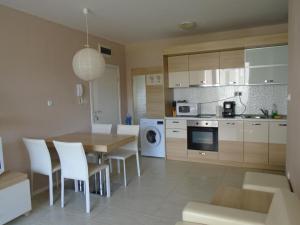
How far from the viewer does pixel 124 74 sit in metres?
5.71

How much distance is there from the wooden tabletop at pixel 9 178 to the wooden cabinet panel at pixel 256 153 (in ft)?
11.4

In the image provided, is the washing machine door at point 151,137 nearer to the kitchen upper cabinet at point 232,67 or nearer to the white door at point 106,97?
the white door at point 106,97

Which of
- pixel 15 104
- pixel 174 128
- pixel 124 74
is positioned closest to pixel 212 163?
pixel 174 128

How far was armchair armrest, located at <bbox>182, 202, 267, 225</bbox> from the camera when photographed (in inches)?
62.6

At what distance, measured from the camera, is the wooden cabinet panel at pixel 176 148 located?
4.72 m

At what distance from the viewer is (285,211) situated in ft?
4.34

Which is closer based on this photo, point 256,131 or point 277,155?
point 277,155

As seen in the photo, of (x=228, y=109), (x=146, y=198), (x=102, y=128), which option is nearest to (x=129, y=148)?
(x=102, y=128)

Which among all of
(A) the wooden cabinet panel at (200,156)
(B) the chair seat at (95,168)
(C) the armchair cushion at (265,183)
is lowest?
(A) the wooden cabinet panel at (200,156)

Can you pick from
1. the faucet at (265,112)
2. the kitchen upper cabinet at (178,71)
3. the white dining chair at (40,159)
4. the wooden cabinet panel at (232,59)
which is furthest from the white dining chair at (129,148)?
the faucet at (265,112)

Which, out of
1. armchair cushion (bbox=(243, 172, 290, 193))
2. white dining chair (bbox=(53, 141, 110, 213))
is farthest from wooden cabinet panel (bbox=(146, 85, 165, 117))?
armchair cushion (bbox=(243, 172, 290, 193))

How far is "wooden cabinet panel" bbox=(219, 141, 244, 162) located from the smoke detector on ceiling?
7.14ft

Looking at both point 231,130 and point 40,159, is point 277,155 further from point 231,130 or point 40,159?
point 40,159

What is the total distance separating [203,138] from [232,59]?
1574 millimetres
